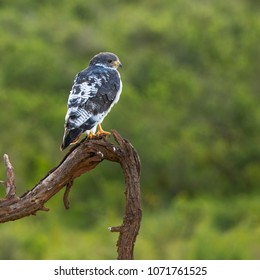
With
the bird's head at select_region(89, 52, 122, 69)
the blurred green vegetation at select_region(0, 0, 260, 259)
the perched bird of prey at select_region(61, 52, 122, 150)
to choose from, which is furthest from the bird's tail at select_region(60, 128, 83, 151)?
the blurred green vegetation at select_region(0, 0, 260, 259)

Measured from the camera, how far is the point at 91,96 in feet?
30.0

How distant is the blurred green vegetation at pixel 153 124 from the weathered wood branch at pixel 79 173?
16528 millimetres

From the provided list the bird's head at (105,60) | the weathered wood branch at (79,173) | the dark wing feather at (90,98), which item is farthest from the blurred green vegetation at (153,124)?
the weathered wood branch at (79,173)

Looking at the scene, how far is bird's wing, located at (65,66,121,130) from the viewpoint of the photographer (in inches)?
351

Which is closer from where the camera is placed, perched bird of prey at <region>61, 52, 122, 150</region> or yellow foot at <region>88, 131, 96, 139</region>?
yellow foot at <region>88, 131, 96, 139</region>

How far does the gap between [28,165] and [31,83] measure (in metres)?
5.92

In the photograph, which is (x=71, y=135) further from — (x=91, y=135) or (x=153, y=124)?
(x=153, y=124)

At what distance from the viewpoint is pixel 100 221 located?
31.7 metres

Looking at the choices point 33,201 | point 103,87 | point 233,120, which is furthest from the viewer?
point 233,120

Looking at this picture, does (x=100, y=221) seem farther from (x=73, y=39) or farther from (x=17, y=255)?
(x=73, y=39)

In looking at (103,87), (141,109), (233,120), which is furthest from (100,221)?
(103,87)

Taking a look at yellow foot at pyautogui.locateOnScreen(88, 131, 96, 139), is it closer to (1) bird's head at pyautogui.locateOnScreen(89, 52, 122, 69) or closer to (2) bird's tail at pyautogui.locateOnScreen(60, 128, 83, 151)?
(2) bird's tail at pyautogui.locateOnScreen(60, 128, 83, 151)

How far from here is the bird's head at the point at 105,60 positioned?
31.5 ft

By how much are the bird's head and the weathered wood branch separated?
1431mm
